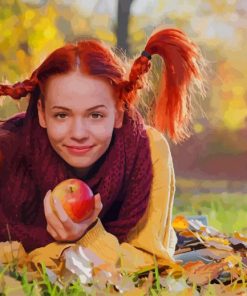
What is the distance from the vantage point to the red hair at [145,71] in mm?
2260

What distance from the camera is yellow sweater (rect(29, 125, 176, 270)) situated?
230 cm

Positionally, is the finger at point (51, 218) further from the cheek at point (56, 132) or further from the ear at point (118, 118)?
the ear at point (118, 118)

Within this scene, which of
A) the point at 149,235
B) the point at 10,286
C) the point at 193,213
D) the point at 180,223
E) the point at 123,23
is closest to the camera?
the point at 10,286

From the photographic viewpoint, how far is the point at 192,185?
2852mm

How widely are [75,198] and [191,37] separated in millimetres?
555

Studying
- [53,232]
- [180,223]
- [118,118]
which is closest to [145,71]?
[118,118]

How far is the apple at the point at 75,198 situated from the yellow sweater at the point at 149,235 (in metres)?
0.06

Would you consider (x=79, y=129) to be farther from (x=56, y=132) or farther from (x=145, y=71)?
(x=145, y=71)

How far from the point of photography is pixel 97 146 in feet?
7.48

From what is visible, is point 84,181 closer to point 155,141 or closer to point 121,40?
point 155,141

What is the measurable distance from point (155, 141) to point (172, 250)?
328 millimetres

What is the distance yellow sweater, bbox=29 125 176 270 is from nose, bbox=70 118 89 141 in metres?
0.21

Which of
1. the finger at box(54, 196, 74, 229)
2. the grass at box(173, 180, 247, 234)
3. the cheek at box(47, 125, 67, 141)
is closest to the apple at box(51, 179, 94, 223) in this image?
the finger at box(54, 196, 74, 229)

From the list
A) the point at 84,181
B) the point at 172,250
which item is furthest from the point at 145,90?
the point at 172,250
